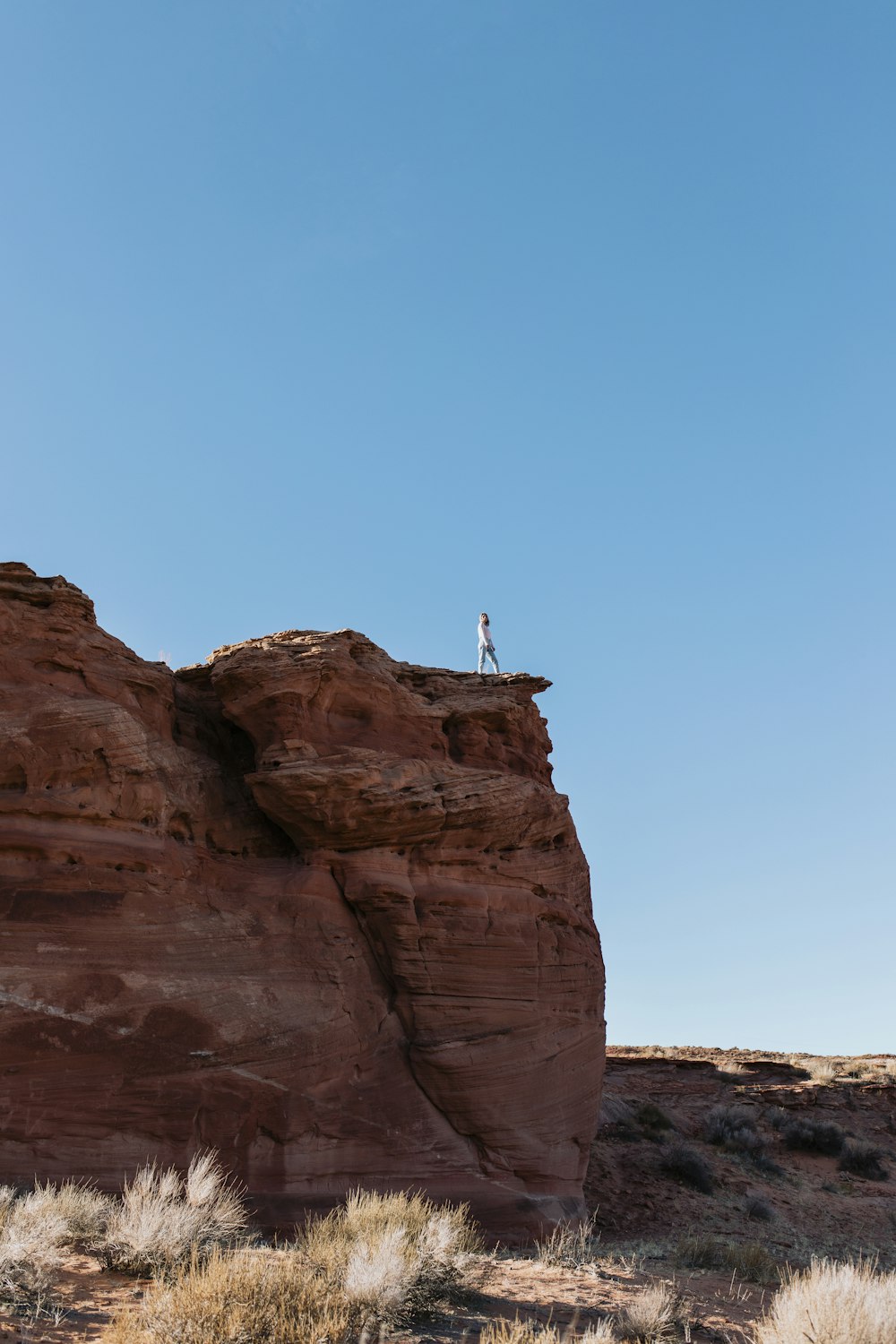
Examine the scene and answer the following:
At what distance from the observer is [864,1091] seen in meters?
33.8

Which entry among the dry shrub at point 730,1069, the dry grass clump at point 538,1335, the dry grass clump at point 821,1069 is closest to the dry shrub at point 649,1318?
the dry grass clump at point 538,1335

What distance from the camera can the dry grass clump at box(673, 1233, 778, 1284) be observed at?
14159 millimetres

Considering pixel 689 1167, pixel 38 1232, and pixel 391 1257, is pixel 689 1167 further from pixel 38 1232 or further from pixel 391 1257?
pixel 38 1232

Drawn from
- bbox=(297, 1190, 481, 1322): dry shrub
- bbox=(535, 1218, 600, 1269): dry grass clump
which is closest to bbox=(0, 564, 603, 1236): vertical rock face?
bbox=(535, 1218, 600, 1269): dry grass clump

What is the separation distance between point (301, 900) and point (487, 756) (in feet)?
16.5

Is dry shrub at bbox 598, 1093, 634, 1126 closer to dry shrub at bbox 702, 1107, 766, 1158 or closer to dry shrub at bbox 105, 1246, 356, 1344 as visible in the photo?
dry shrub at bbox 702, 1107, 766, 1158

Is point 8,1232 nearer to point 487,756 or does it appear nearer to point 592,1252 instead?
point 592,1252

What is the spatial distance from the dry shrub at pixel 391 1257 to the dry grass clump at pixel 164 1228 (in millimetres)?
977

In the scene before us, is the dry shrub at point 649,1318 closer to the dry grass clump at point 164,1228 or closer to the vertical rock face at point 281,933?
the dry grass clump at point 164,1228

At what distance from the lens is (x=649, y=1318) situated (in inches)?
349

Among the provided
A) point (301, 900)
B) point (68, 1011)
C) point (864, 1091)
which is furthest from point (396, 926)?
point (864, 1091)

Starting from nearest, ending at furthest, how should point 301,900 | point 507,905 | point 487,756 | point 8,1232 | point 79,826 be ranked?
1. point 8,1232
2. point 79,826
3. point 301,900
4. point 507,905
5. point 487,756

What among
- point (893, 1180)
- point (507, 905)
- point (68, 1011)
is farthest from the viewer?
point (893, 1180)

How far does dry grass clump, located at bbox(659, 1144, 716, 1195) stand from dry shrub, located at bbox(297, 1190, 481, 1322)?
11.9 m
